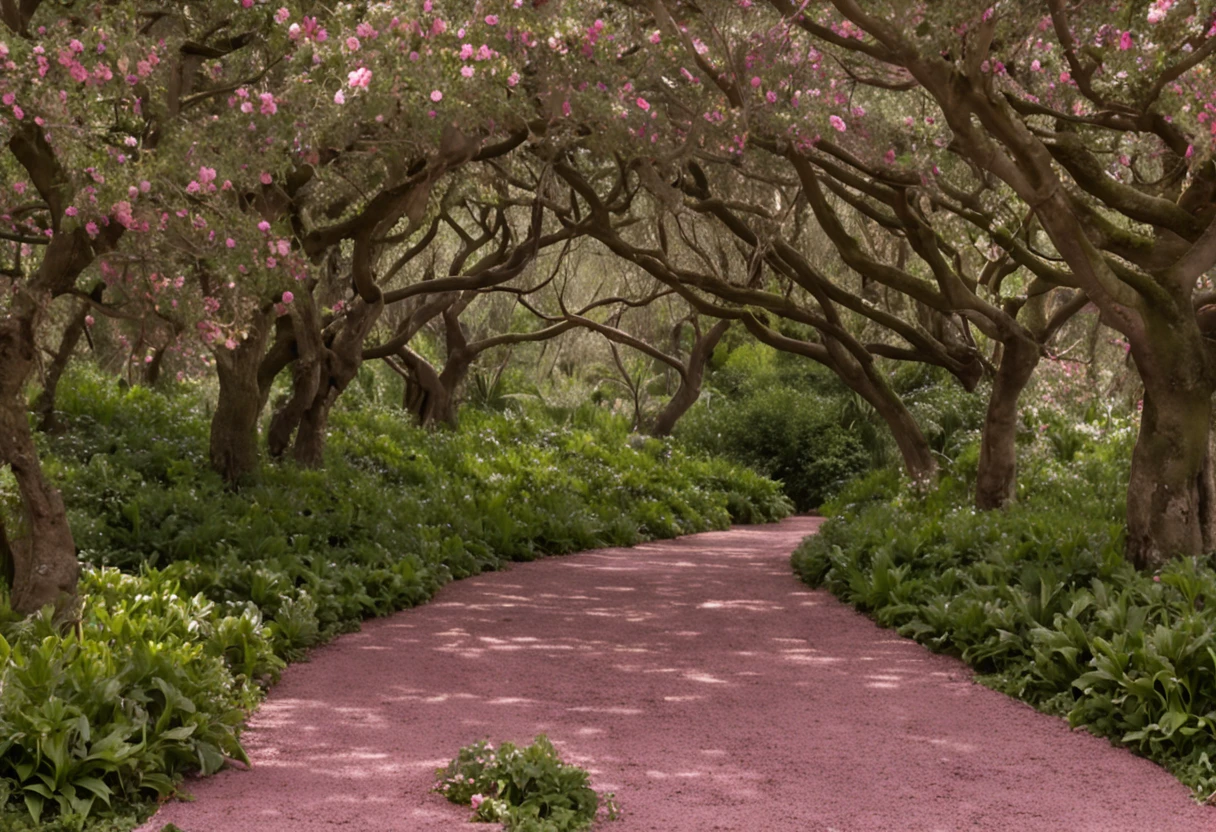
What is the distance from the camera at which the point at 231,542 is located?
10.7m

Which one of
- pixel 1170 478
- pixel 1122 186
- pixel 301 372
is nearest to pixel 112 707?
pixel 1170 478

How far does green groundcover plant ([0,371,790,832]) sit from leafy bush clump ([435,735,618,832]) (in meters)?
1.23

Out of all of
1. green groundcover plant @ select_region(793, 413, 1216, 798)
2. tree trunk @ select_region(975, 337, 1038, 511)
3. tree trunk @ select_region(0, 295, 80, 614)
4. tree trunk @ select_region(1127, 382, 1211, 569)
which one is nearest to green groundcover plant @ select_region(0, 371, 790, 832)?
tree trunk @ select_region(0, 295, 80, 614)

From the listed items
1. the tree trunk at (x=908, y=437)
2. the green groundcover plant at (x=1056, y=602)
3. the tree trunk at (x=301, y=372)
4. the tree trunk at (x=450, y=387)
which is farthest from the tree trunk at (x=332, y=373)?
the tree trunk at (x=908, y=437)

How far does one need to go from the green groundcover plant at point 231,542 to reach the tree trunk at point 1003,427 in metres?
5.07

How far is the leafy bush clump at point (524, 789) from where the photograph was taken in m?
5.30

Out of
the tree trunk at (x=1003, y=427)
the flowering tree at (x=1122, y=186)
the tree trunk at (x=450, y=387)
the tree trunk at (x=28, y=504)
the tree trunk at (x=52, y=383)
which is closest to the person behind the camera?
the tree trunk at (x=28, y=504)

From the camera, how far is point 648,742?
6.77 meters

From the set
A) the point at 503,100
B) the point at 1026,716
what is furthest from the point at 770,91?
the point at 1026,716

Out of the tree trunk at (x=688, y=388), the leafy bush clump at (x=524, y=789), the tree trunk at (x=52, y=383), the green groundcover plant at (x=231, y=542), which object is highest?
the tree trunk at (x=688, y=388)

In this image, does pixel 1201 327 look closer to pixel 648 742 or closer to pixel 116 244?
pixel 648 742

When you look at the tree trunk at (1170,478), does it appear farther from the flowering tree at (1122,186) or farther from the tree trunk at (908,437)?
the tree trunk at (908,437)

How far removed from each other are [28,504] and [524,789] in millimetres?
3835

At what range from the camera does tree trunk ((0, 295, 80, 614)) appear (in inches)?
296
